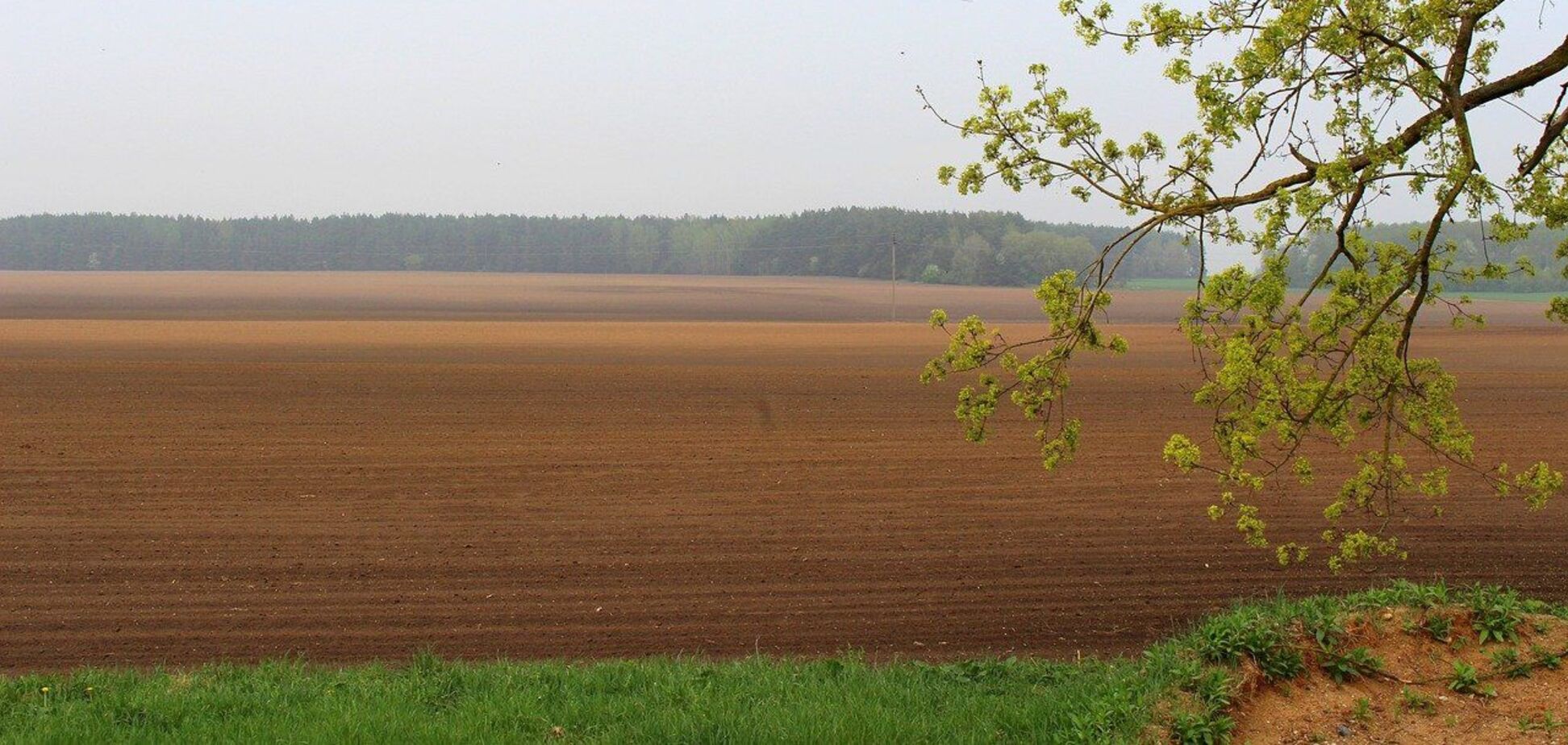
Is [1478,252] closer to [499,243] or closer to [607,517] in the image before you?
[607,517]

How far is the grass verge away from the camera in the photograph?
6.31 m

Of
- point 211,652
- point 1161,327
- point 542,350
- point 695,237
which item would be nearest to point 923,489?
point 211,652

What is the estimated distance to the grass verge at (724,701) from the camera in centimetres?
631

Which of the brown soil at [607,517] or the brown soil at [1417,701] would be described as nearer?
the brown soil at [1417,701]

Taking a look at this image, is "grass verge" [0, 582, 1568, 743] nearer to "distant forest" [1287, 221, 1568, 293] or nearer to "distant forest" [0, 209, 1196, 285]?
"distant forest" [1287, 221, 1568, 293]

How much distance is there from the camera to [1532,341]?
43.8m

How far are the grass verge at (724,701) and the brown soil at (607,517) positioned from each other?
11.7 ft

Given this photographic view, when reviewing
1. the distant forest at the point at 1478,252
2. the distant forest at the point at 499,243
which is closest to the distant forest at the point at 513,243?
the distant forest at the point at 499,243

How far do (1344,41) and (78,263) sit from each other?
109008mm

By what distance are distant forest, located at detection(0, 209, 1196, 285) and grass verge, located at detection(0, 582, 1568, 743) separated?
79919 mm

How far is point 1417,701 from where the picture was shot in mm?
6367

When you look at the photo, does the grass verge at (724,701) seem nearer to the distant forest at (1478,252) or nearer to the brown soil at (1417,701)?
the brown soil at (1417,701)

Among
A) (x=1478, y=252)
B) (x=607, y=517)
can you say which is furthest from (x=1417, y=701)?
(x=1478, y=252)

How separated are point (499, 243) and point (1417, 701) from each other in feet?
334
